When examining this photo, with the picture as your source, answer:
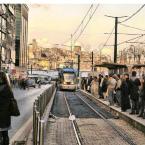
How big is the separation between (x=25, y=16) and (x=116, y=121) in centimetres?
13891

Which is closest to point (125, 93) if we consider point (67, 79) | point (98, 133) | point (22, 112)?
point (22, 112)

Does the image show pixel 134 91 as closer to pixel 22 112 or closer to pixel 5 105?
pixel 22 112

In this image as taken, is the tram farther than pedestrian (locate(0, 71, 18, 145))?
Yes

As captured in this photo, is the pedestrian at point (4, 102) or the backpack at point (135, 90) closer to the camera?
the pedestrian at point (4, 102)

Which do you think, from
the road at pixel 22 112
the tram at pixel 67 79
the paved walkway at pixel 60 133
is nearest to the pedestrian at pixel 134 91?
the paved walkway at pixel 60 133

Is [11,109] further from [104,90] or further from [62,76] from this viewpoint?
[62,76]

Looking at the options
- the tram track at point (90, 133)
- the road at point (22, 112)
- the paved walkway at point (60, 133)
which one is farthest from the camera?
the road at point (22, 112)

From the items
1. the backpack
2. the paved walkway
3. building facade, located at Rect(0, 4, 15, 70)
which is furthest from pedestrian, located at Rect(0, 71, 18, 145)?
building facade, located at Rect(0, 4, 15, 70)

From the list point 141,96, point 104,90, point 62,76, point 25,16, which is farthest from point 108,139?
point 25,16

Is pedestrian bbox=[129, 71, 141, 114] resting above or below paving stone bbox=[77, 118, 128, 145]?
above

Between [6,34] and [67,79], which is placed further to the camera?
[6,34]

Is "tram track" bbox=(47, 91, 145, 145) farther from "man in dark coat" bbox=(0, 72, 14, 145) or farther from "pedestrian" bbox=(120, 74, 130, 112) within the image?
"man in dark coat" bbox=(0, 72, 14, 145)

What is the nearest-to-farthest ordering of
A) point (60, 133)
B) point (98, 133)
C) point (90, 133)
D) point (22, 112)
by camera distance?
point (60, 133) → point (90, 133) → point (98, 133) → point (22, 112)

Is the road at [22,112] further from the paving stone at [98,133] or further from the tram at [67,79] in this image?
the tram at [67,79]
